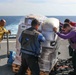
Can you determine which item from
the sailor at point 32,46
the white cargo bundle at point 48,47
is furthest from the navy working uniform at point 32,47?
the white cargo bundle at point 48,47

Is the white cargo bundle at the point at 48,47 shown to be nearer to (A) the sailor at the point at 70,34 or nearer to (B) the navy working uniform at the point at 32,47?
(A) the sailor at the point at 70,34

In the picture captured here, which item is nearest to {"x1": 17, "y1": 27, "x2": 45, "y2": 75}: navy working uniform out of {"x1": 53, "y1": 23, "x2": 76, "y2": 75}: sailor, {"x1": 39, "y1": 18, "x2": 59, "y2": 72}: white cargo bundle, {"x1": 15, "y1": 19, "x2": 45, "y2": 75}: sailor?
{"x1": 15, "y1": 19, "x2": 45, "y2": 75}: sailor

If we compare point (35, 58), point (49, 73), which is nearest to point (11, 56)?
Result: point (49, 73)

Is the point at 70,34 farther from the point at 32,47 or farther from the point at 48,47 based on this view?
the point at 32,47

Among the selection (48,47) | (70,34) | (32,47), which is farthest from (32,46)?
(70,34)

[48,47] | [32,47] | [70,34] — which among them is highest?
[70,34]

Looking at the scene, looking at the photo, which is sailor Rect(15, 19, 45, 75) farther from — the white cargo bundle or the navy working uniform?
the white cargo bundle

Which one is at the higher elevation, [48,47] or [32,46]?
[32,46]

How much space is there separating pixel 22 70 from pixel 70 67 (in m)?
2.25

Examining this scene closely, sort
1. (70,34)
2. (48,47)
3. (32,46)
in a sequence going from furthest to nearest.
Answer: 1. (48,47)
2. (70,34)
3. (32,46)

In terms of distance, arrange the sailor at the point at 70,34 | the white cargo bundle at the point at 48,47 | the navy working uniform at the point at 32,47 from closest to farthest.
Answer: the navy working uniform at the point at 32,47, the sailor at the point at 70,34, the white cargo bundle at the point at 48,47

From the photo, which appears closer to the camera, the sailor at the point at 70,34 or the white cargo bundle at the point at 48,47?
the sailor at the point at 70,34

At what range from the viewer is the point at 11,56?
30.6 ft

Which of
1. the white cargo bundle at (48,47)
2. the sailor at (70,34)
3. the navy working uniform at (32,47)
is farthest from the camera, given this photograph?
the white cargo bundle at (48,47)
